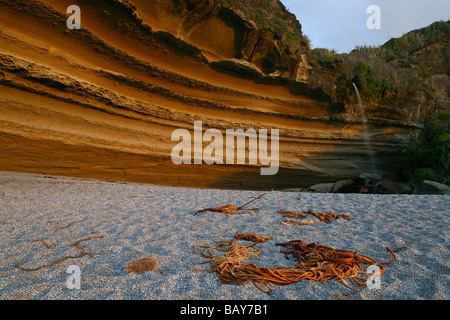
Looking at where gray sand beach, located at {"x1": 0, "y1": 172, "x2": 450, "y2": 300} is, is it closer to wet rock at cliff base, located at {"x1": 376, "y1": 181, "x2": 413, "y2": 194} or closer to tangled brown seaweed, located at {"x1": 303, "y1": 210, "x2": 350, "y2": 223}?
tangled brown seaweed, located at {"x1": 303, "y1": 210, "x2": 350, "y2": 223}

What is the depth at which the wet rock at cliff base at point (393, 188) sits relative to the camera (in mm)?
7324

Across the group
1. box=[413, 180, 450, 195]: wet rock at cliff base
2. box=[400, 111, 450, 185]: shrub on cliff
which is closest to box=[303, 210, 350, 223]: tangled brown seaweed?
box=[413, 180, 450, 195]: wet rock at cliff base

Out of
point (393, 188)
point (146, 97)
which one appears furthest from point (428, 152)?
point (146, 97)

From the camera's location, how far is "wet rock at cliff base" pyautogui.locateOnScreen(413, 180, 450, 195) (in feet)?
20.9

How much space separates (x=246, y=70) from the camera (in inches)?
281

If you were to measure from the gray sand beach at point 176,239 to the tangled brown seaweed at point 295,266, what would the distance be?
0.05m

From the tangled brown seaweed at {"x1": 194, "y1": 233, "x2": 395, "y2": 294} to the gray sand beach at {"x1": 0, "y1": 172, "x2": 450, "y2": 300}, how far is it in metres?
0.05

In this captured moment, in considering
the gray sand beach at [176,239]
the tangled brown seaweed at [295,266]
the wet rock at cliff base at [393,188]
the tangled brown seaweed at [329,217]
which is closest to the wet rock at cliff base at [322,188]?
the wet rock at cliff base at [393,188]

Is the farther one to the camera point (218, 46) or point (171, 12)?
point (218, 46)

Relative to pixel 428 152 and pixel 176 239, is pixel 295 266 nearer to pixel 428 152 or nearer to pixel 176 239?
pixel 176 239

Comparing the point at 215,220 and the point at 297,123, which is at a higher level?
the point at 297,123

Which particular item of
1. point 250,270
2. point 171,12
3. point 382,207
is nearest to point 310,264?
point 250,270
